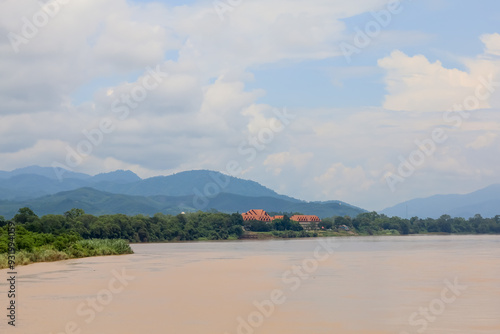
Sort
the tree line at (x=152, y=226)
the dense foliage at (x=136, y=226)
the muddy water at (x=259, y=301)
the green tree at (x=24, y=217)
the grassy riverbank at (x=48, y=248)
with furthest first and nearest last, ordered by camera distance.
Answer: the tree line at (x=152, y=226)
the dense foliage at (x=136, y=226)
the green tree at (x=24, y=217)
the grassy riverbank at (x=48, y=248)
the muddy water at (x=259, y=301)

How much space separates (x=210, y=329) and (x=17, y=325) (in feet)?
23.9

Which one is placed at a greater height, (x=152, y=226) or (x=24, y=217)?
(x=24, y=217)

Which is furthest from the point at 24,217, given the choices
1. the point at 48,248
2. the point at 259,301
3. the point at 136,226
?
the point at 259,301

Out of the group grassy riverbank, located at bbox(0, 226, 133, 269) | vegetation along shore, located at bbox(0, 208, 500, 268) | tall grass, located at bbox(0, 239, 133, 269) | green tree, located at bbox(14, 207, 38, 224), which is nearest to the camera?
tall grass, located at bbox(0, 239, 133, 269)

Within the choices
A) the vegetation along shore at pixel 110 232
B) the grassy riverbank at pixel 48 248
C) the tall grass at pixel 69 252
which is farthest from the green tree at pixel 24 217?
the grassy riverbank at pixel 48 248

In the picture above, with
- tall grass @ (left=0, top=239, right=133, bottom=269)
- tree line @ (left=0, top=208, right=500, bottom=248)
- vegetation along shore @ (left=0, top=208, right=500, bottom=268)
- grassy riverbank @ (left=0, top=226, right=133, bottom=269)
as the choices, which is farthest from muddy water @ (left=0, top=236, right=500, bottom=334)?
tree line @ (left=0, top=208, right=500, bottom=248)

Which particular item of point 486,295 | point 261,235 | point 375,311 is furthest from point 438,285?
point 261,235

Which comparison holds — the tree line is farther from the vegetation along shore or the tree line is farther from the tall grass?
the tall grass

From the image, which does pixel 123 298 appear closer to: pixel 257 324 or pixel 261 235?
pixel 257 324

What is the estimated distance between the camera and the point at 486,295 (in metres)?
29.2

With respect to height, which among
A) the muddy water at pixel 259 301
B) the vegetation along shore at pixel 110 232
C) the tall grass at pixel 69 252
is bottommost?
the muddy water at pixel 259 301

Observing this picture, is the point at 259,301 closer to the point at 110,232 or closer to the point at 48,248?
the point at 48,248

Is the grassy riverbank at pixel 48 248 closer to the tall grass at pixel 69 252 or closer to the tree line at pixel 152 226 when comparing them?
→ the tall grass at pixel 69 252

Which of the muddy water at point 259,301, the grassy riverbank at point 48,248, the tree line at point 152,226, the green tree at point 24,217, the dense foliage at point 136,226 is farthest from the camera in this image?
the tree line at point 152,226
